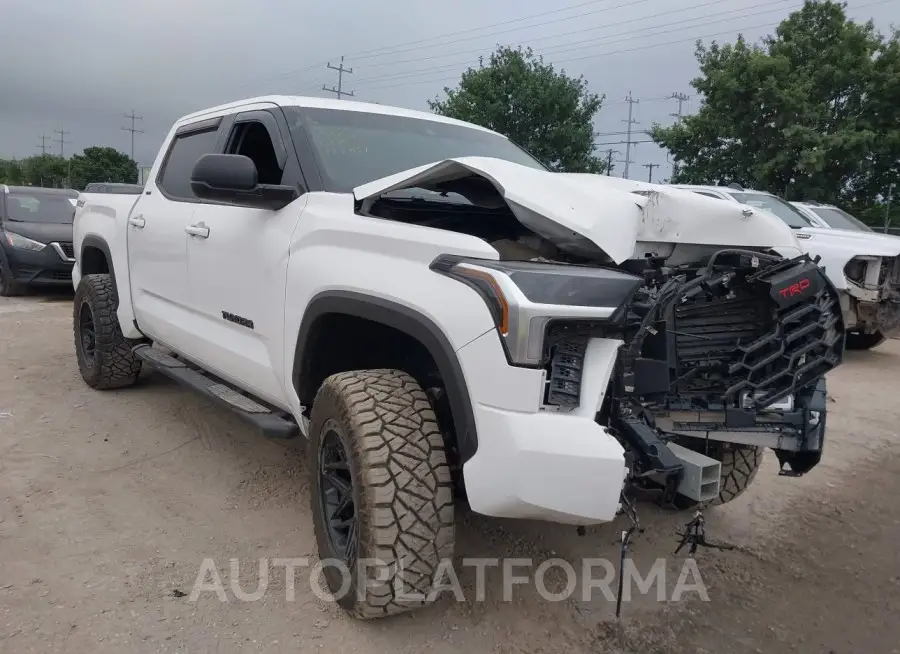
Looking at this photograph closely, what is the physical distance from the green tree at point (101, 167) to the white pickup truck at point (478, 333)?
193 feet

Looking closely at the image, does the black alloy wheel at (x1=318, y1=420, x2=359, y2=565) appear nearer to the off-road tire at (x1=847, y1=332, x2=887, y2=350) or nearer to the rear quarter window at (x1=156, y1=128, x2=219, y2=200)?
the rear quarter window at (x1=156, y1=128, x2=219, y2=200)

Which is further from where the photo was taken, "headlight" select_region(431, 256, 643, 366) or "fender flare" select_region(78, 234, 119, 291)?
"fender flare" select_region(78, 234, 119, 291)

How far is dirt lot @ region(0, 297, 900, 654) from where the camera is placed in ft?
8.31

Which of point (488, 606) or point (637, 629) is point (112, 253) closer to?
point (488, 606)

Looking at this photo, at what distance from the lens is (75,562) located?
2.90 meters

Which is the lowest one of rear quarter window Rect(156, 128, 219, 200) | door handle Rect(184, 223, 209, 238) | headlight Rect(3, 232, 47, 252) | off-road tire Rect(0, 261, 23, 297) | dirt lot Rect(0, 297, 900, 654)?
dirt lot Rect(0, 297, 900, 654)

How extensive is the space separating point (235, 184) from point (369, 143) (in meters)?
0.75

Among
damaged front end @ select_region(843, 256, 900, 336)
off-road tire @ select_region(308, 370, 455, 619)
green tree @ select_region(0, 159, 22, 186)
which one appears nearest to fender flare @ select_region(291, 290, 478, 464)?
off-road tire @ select_region(308, 370, 455, 619)

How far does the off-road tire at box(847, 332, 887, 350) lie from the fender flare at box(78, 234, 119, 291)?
8210 millimetres

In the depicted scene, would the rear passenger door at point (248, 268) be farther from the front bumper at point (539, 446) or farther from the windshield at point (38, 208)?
the windshield at point (38, 208)

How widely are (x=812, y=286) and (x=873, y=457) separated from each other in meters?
2.96

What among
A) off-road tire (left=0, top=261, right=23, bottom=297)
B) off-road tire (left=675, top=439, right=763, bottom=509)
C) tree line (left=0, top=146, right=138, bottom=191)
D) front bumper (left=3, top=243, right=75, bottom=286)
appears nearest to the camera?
off-road tire (left=675, top=439, right=763, bottom=509)

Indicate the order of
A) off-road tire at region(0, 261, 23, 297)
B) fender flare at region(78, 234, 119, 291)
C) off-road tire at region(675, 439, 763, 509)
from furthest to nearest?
off-road tire at region(0, 261, 23, 297), fender flare at region(78, 234, 119, 291), off-road tire at region(675, 439, 763, 509)

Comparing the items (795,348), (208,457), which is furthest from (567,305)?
(208,457)
